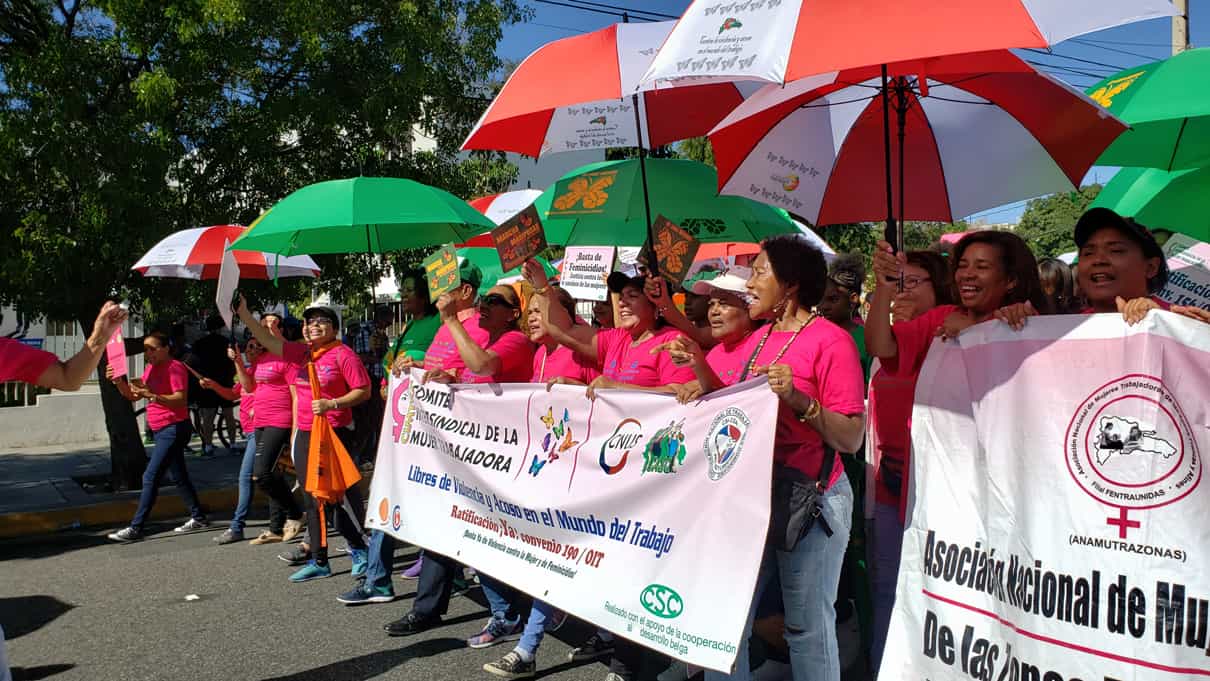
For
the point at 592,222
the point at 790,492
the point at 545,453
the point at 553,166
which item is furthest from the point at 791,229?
the point at 553,166

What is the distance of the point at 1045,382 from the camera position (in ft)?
9.87

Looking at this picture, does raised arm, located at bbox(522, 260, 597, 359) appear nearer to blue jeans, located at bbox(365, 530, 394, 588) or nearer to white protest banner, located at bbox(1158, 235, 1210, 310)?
blue jeans, located at bbox(365, 530, 394, 588)

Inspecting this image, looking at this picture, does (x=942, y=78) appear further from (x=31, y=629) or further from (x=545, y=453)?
(x=31, y=629)

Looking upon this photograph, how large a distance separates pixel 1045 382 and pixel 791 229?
13.5ft

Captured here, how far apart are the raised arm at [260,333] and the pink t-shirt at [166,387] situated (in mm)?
A: 1772

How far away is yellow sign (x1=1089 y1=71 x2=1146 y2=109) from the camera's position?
4.83m

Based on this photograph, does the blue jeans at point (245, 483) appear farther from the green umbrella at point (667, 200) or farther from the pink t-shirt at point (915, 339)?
the pink t-shirt at point (915, 339)

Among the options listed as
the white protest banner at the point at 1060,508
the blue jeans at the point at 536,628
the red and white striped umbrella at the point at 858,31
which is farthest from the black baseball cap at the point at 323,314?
the white protest banner at the point at 1060,508

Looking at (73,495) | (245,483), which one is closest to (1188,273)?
(245,483)

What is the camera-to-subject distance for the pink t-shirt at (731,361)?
3658 millimetres

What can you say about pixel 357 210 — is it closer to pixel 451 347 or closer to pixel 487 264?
pixel 451 347

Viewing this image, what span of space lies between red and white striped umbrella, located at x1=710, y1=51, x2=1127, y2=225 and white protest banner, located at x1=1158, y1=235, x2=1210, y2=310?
919mm

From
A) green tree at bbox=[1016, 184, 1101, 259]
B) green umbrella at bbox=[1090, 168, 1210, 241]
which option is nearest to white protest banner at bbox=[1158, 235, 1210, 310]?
green umbrella at bbox=[1090, 168, 1210, 241]

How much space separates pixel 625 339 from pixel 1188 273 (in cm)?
315
